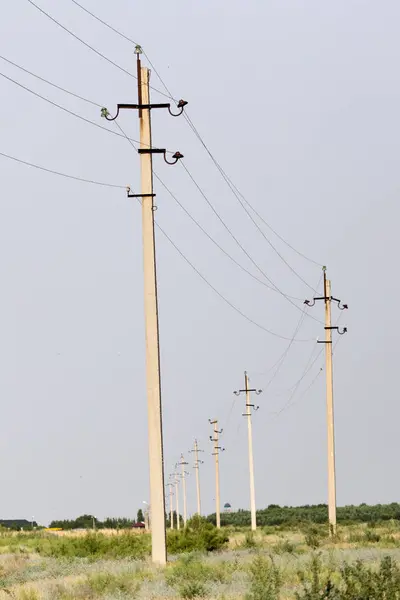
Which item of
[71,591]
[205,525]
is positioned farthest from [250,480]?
[71,591]

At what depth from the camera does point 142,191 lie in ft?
95.8

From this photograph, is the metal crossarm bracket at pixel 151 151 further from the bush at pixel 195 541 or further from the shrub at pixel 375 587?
the shrub at pixel 375 587

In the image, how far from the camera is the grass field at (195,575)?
15.1 metres

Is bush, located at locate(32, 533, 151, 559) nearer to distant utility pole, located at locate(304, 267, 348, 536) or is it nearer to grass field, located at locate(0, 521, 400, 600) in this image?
grass field, located at locate(0, 521, 400, 600)

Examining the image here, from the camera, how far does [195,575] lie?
72.1ft

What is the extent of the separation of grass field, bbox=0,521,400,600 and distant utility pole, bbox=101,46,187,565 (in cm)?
110

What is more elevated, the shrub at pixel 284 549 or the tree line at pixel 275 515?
the shrub at pixel 284 549

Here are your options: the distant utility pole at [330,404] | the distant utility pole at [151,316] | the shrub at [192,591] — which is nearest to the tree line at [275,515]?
the distant utility pole at [330,404]

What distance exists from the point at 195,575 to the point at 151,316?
7.70m

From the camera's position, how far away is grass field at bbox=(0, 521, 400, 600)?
15.1 metres

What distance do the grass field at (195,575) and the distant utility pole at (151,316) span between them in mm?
1098

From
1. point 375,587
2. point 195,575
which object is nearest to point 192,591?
point 195,575

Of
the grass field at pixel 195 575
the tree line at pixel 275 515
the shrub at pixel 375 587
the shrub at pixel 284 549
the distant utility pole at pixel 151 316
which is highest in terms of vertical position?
the distant utility pole at pixel 151 316

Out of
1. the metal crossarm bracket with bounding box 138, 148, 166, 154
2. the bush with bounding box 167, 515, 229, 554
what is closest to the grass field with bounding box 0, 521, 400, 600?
the bush with bounding box 167, 515, 229, 554
